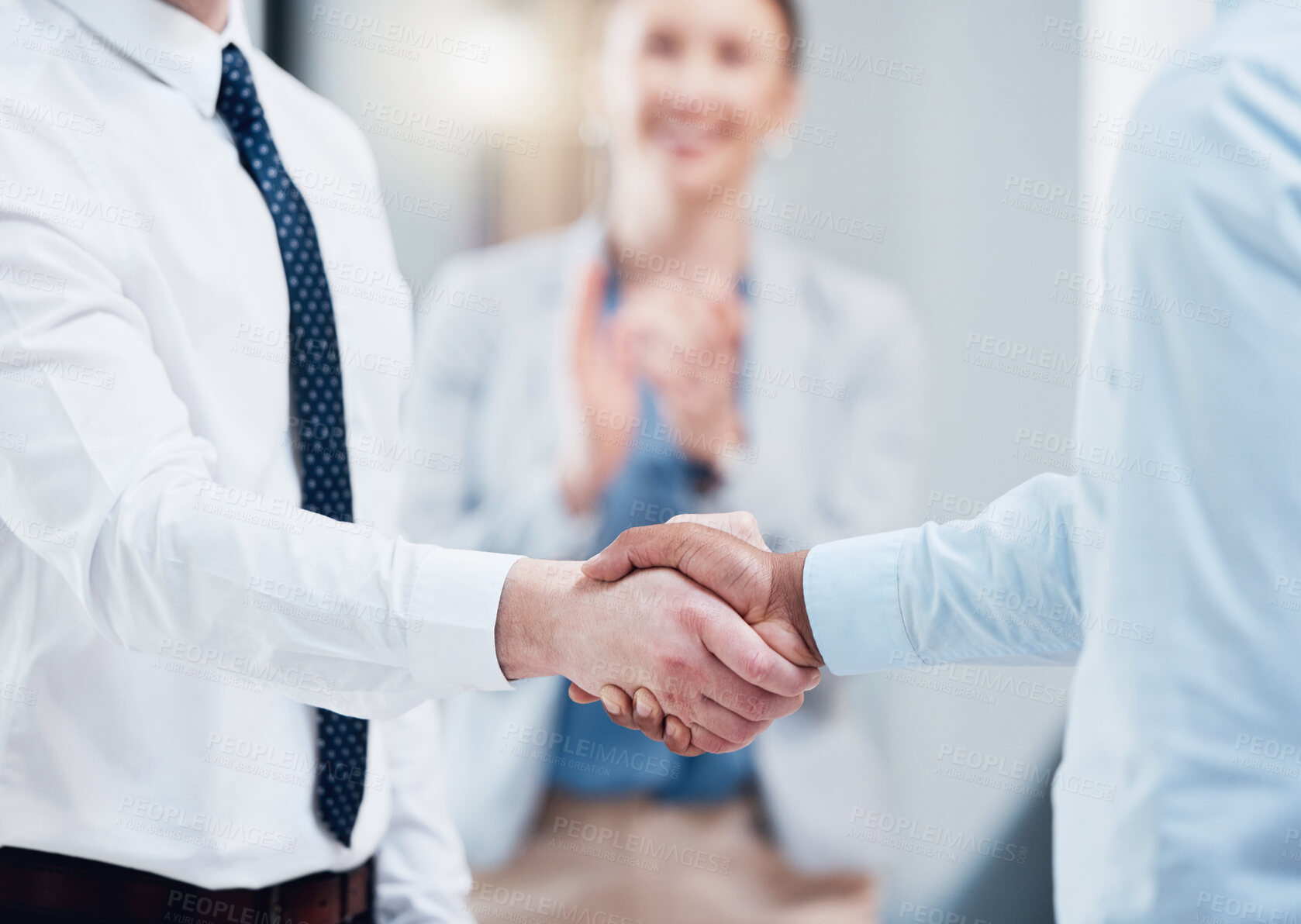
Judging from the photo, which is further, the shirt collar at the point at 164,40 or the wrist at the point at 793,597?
the wrist at the point at 793,597

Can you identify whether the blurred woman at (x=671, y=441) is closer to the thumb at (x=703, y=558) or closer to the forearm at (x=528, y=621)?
the thumb at (x=703, y=558)

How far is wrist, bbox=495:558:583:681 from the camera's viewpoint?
0.88 metres

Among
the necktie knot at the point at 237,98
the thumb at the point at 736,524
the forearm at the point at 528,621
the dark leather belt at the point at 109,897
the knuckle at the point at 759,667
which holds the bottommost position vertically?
the dark leather belt at the point at 109,897

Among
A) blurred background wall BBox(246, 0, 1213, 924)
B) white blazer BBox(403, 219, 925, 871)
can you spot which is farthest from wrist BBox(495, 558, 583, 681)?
blurred background wall BBox(246, 0, 1213, 924)

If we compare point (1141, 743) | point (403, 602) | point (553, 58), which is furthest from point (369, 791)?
point (553, 58)

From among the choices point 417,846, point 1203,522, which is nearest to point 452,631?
point 417,846

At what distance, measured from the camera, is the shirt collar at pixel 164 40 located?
35.8 inches

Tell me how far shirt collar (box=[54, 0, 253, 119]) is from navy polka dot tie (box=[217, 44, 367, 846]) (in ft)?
0.06

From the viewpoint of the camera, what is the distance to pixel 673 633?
965 mm

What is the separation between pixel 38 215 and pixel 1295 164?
0.84 metres

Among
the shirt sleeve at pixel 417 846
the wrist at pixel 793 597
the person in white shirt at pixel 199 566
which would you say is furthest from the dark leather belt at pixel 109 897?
the wrist at pixel 793 597

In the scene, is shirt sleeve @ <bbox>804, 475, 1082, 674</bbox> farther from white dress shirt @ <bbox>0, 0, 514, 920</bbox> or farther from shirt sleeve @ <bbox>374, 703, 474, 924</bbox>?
shirt sleeve @ <bbox>374, 703, 474, 924</bbox>

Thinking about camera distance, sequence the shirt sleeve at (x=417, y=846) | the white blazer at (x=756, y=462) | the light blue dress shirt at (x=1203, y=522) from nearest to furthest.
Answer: the light blue dress shirt at (x=1203, y=522) < the shirt sleeve at (x=417, y=846) < the white blazer at (x=756, y=462)

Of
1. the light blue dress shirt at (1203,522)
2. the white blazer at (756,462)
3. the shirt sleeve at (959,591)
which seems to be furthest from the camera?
the white blazer at (756,462)
